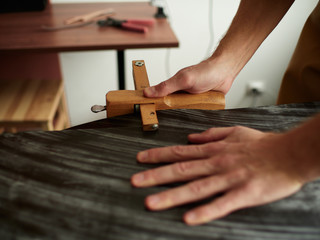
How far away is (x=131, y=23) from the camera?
1.46 metres

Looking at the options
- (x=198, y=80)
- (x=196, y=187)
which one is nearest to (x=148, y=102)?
(x=198, y=80)

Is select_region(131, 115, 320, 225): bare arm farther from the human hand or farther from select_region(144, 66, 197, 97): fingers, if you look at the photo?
select_region(144, 66, 197, 97): fingers

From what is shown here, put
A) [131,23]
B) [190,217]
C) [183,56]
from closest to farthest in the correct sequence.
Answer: [190,217]
[131,23]
[183,56]

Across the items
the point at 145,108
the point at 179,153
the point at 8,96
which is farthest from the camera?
the point at 8,96

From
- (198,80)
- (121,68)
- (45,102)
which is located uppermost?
(198,80)

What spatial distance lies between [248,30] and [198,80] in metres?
0.24

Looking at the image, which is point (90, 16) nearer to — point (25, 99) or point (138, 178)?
point (25, 99)

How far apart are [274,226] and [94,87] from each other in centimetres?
182

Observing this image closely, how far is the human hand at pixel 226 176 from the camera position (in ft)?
1.61

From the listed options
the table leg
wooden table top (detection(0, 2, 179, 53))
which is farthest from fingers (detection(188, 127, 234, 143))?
the table leg

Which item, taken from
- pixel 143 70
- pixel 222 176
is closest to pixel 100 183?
pixel 222 176

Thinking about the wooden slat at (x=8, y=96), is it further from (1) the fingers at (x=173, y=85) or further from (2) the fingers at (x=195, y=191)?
(2) the fingers at (x=195, y=191)

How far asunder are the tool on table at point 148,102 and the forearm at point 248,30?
120mm

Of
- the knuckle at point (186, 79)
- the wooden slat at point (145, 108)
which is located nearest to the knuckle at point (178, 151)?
the wooden slat at point (145, 108)
